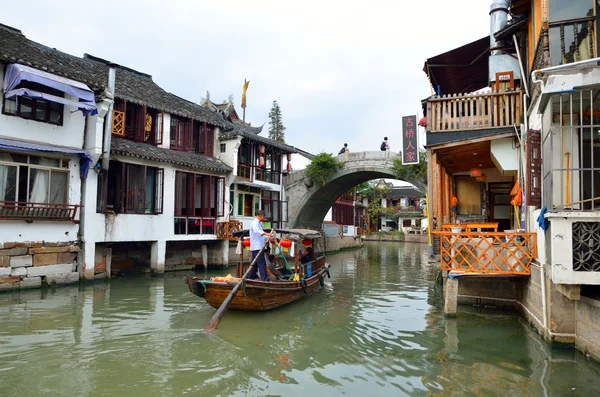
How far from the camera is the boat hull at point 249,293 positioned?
826cm

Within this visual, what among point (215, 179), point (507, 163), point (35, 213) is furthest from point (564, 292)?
point (215, 179)

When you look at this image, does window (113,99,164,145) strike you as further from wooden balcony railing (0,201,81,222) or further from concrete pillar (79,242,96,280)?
concrete pillar (79,242,96,280)

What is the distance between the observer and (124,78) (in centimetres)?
1631

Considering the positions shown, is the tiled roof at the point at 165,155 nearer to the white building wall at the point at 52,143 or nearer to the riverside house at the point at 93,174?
the riverside house at the point at 93,174

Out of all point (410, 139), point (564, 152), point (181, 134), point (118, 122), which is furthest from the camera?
point (181, 134)

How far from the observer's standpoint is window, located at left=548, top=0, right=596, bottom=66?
6500 millimetres

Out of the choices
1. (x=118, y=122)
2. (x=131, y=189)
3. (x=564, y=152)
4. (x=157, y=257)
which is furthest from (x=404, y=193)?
(x=564, y=152)

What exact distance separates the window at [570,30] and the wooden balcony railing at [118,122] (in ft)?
41.1

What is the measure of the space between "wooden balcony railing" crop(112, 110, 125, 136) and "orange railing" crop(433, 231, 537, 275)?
1108 centimetres

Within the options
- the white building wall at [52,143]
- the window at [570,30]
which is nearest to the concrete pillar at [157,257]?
the white building wall at [52,143]

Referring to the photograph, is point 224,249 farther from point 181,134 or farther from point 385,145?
point 385,145

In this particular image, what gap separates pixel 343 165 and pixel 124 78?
11838mm

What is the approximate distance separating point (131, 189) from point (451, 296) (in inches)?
429

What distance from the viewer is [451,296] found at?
838 centimetres
